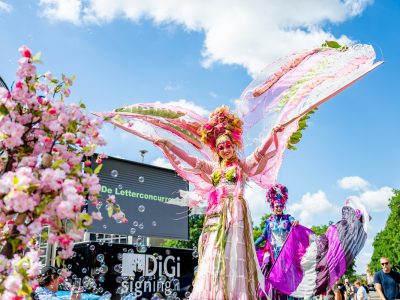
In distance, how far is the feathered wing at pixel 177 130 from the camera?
15.2 feet

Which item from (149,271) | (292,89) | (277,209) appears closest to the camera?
(292,89)

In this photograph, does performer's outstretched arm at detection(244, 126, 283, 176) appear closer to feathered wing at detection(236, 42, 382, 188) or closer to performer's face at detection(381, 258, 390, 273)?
feathered wing at detection(236, 42, 382, 188)

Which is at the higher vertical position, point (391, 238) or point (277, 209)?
point (391, 238)

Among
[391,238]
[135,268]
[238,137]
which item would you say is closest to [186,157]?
[238,137]

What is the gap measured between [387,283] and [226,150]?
307 centimetres

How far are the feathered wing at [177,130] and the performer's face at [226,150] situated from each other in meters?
0.30

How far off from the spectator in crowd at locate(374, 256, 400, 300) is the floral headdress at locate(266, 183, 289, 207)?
4.84 feet

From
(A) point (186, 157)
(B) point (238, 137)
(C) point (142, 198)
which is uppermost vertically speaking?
(C) point (142, 198)

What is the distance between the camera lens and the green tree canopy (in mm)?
35188

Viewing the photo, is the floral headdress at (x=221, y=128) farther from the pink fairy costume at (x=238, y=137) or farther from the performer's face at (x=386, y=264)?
the performer's face at (x=386, y=264)

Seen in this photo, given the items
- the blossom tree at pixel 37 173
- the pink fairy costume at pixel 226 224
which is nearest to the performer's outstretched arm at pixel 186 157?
the pink fairy costume at pixel 226 224

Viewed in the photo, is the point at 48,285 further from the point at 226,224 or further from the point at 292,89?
the point at 292,89

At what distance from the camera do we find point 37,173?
167cm

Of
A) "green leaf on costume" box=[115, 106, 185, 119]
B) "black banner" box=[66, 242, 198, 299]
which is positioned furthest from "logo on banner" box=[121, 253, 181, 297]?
"green leaf on costume" box=[115, 106, 185, 119]
